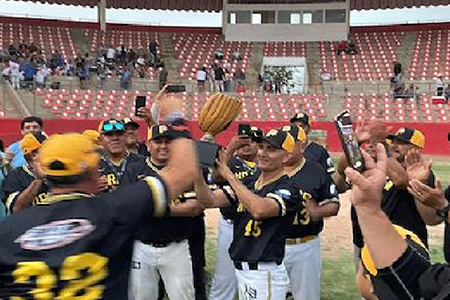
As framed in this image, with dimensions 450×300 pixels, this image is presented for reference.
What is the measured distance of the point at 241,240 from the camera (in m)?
4.52

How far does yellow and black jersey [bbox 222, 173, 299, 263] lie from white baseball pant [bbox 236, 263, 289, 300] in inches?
2.8

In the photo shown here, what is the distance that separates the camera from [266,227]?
442 cm

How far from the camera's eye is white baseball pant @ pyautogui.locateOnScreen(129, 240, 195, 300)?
5051 mm

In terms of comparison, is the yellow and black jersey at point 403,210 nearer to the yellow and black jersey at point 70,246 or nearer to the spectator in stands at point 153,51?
the yellow and black jersey at point 70,246

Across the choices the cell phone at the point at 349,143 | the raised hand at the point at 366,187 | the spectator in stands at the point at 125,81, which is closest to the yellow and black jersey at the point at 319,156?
the cell phone at the point at 349,143

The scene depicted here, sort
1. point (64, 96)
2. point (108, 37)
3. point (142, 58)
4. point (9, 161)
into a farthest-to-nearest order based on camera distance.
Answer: point (108, 37), point (142, 58), point (64, 96), point (9, 161)

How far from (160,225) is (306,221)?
1.33 meters

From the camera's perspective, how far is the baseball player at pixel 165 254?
16.5 feet

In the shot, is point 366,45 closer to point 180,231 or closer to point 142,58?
point 142,58

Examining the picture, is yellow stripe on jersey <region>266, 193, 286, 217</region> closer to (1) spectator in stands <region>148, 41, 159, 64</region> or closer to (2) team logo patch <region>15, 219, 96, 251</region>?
(2) team logo patch <region>15, 219, 96, 251</region>

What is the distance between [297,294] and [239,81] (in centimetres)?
2384

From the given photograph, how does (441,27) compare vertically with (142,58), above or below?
above

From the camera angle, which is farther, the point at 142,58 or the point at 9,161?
the point at 142,58

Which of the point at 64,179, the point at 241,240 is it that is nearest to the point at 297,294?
the point at 241,240
